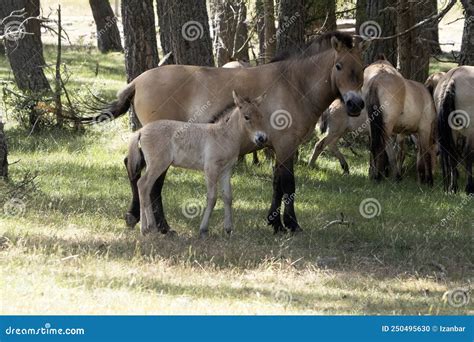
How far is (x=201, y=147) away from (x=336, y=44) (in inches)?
79.2

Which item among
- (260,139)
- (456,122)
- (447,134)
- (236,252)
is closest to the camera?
(236,252)

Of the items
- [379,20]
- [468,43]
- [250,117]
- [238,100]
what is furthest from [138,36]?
[250,117]

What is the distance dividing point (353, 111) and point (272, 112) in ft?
3.23

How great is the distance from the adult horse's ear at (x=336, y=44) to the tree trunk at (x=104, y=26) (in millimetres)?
20466

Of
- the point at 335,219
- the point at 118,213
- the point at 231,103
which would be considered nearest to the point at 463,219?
the point at 335,219

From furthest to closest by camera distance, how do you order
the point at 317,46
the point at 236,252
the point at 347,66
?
the point at 317,46, the point at 347,66, the point at 236,252

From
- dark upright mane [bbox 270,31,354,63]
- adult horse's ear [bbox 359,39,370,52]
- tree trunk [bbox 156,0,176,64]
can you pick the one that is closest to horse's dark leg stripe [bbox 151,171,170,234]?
dark upright mane [bbox 270,31,354,63]

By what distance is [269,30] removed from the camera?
18750mm

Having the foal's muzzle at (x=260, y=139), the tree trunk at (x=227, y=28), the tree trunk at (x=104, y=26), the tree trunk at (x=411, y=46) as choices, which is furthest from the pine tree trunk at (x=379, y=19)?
the tree trunk at (x=104, y=26)

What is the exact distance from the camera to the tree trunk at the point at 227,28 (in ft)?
69.2

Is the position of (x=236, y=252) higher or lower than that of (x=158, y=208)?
lower

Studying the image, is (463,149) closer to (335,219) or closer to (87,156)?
(335,219)

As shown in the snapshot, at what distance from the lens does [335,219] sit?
12961mm

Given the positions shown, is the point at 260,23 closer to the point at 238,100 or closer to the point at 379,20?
the point at 379,20
